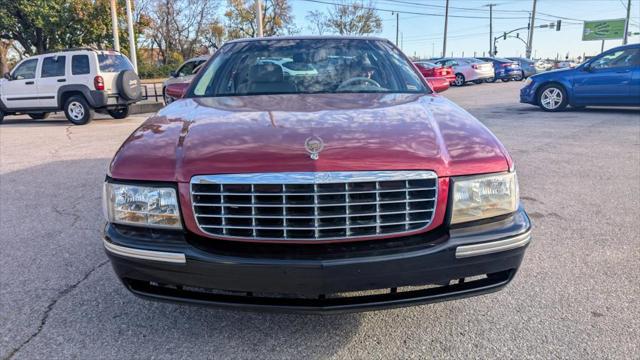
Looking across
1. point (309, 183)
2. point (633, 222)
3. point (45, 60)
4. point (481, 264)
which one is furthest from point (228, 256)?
point (45, 60)

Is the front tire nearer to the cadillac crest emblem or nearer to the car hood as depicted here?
the car hood

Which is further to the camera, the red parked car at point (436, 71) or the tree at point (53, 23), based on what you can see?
the tree at point (53, 23)

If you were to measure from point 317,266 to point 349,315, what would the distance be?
2.67ft

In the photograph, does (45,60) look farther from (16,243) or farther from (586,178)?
(586,178)

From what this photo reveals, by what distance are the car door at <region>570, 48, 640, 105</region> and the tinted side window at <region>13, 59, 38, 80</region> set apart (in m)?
13.5

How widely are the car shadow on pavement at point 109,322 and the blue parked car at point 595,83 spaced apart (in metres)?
10.5

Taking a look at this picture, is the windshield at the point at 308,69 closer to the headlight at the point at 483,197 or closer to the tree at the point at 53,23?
the headlight at the point at 483,197

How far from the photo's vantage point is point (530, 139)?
7789mm

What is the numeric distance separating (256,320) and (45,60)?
11.8 m

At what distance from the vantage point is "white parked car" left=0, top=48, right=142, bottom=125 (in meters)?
11.1

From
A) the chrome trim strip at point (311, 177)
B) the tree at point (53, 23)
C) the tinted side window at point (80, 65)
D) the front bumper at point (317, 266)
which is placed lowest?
the front bumper at point (317, 266)

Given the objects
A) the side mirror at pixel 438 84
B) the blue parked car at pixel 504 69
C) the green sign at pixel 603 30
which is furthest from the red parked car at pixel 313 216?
the green sign at pixel 603 30

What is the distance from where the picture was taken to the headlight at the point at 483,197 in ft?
6.56

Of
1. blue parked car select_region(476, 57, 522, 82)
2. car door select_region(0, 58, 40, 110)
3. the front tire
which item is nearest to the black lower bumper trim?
the front tire
